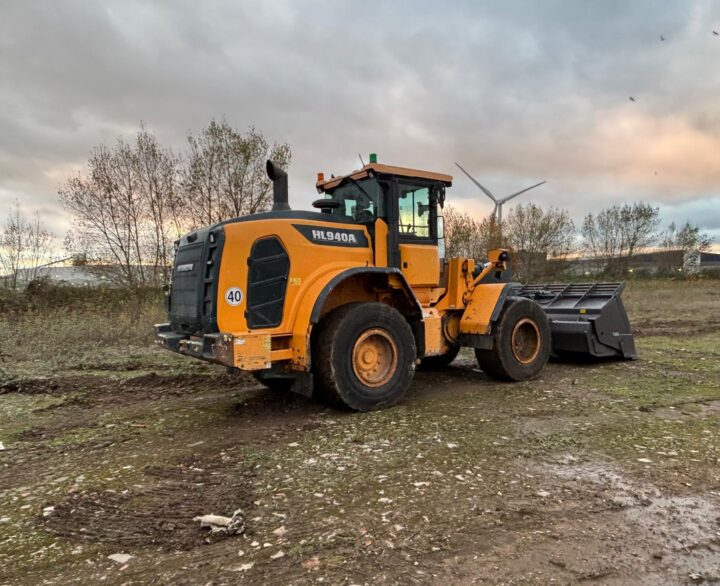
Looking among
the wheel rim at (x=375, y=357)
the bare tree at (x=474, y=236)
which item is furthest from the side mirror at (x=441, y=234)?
the bare tree at (x=474, y=236)

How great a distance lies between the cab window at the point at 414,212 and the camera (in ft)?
20.0

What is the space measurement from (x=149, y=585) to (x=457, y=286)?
521 centimetres

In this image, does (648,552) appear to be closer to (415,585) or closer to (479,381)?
(415,585)

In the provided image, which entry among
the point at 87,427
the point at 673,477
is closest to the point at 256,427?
the point at 87,427

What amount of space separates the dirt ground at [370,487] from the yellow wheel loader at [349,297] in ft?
1.86

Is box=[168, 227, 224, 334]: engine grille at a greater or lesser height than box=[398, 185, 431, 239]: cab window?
lesser

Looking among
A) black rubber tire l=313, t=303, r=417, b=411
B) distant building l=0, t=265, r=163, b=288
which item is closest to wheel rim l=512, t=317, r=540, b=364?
black rubber tire l=313, t=303, r=417, b=411

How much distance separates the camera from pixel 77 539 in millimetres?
2809

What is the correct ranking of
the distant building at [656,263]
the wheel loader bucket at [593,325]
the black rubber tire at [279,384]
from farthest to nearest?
the distant building at [656,263], the wheel loader bucket at [593,325], the black rubber tire at [279,384]

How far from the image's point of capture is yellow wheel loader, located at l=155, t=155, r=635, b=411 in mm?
4820

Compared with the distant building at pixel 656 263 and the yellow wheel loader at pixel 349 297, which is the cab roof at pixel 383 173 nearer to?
the yellow wheel loader at pixel 349 297

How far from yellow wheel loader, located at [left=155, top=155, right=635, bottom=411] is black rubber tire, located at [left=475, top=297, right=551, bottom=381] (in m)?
0.02

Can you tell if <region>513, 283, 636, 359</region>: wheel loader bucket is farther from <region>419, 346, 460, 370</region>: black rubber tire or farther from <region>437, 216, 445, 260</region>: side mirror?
<region>437, 216, 445, 260</region>: side mirror

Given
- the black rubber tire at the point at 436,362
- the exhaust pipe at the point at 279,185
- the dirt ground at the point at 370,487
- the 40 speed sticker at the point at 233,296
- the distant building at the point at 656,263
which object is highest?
the distant building at the point at 656,263
